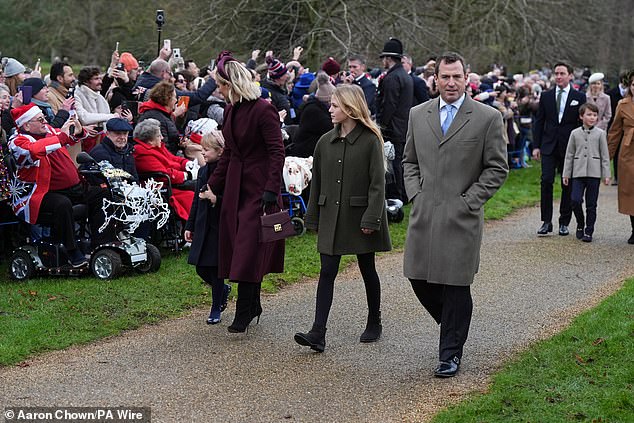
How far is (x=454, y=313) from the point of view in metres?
6.69

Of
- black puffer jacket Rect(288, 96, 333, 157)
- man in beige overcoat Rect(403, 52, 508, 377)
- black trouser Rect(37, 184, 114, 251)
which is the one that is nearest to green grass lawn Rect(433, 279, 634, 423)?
man in beige overcoat Rect(403, 52, 508, 377)

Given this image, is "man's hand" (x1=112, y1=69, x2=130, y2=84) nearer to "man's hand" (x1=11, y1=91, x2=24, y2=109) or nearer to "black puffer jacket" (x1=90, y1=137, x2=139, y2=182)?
"man's hand" (x1=11, y1=91, x2=24, y2=109)

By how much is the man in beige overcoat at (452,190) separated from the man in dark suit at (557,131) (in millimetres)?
6175

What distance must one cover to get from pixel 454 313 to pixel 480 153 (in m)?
1.08

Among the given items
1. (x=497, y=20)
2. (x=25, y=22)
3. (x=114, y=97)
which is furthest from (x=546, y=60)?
(x=114, y=97)

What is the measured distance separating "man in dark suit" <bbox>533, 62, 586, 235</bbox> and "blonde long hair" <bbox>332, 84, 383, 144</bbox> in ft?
19.0

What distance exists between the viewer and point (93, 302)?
28.4 feet

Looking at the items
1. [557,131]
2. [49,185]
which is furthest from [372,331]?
[557,131]

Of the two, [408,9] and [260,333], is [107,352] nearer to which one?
[260,333]

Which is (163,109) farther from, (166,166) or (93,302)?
(93,302)

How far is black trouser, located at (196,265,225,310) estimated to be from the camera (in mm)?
8078

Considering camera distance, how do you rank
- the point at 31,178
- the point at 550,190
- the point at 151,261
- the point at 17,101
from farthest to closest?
the point at 550,190 < the point at 17,101 < the point at 151,261 < the point at 31,178

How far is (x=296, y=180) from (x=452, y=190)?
552 centimetres

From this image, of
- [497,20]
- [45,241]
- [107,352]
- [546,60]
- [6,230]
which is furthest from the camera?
[546,60]
